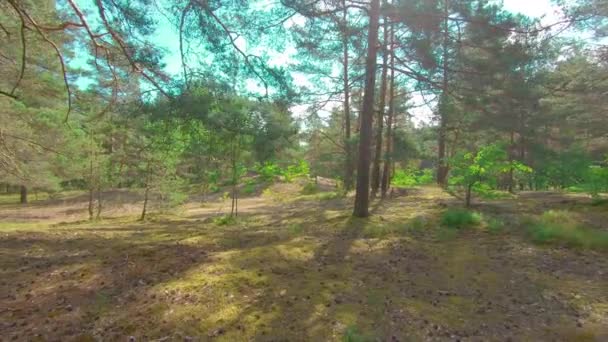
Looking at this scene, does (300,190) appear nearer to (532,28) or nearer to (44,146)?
(44,146)

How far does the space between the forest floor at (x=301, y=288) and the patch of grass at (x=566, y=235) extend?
213mm

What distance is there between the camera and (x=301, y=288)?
3.84 metres

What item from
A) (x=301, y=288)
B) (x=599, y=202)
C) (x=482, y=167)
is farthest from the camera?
(x=599, y=202)

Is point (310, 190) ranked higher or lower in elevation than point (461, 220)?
lower

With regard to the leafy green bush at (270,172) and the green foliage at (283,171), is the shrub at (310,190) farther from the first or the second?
the leafy green bush at (270,172)

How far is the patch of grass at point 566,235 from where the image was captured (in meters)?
5.30

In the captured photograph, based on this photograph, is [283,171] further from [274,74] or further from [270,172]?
[274,74]

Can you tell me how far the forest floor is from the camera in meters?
3.00

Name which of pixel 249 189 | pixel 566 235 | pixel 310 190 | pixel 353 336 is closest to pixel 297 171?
pixel 249 189

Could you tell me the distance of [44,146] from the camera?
10.2 metres

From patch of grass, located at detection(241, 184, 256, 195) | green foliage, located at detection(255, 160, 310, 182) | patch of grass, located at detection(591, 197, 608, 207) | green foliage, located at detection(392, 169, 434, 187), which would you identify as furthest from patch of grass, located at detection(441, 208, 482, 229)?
green foliage, located at detection(255, 160, 310, 182)

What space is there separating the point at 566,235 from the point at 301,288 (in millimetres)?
4792

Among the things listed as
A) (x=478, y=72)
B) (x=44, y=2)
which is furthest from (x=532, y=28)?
(x=44, y=2)

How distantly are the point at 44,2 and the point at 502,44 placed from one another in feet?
30.8
